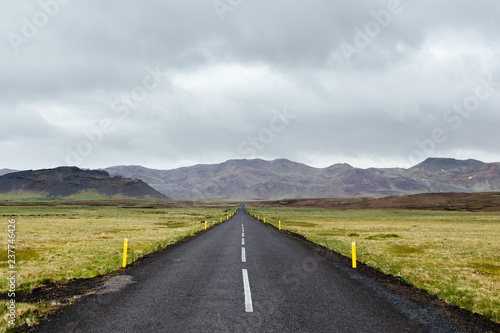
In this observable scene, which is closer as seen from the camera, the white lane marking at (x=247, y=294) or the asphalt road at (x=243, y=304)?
the asphalt road at (x=243, y=304)

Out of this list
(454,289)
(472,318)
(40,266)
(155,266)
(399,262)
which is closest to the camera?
(472,318)

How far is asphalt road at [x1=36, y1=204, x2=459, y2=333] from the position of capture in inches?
262

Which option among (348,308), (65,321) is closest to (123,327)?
(65,321)

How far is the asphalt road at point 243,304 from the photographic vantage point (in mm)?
6652

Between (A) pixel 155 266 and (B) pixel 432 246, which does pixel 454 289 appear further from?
(B) pixel 432 246

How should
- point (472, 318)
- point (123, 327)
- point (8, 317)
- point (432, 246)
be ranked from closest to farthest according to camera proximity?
point (123, 327)
point (8, 317)
point (472, 318)
point (432, 246)

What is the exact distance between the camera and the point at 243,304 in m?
8.01

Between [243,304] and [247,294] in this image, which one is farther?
[247,294]

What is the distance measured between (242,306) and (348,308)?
2.89 m

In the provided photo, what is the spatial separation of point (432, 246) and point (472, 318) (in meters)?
18.2

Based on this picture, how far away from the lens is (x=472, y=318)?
25.1 ft

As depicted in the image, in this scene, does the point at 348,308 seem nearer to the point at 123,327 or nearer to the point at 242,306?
the point at 242,306

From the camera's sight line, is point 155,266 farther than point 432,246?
No

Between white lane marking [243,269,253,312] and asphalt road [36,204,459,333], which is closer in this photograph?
asphalt road [36,204,459,333]
